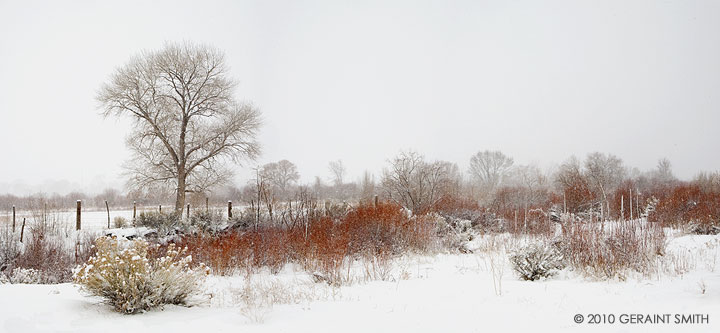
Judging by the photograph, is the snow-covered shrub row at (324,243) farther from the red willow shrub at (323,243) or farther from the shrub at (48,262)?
the shrub at (48,262)

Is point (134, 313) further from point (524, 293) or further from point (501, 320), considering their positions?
point (524, 293)

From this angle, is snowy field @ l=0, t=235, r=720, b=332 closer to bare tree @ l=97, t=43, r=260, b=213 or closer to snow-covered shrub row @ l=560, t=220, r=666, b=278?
snow-covered shrub row @ l=560, t=220, r=666, b=278

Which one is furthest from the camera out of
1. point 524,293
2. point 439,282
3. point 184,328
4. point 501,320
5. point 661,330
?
point 439,282

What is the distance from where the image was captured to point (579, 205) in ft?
59.5

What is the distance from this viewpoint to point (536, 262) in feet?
22.9

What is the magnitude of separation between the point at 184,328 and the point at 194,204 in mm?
20373

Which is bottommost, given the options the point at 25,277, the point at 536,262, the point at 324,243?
the point at 25,277

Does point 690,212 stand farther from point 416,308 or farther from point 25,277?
point 25,277

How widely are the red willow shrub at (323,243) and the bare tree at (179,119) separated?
39.3ft

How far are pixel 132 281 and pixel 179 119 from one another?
18.5 metres

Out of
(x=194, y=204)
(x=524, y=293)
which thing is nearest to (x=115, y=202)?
(x=194, y=204)

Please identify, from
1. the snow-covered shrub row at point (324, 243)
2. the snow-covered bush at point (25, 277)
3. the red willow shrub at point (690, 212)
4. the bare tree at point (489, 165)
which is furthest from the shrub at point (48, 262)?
the bare tree at point (489, 165)

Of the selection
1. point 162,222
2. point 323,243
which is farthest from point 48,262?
point 162,222

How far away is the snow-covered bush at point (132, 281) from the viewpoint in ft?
15.3
